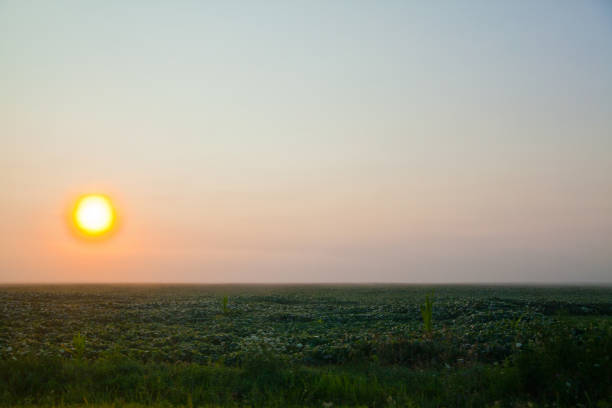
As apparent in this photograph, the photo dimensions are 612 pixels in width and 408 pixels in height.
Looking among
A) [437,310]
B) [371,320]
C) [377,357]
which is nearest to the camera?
[377,357]

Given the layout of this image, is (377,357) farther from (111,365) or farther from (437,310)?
(437,310)

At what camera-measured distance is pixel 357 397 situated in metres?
11.3

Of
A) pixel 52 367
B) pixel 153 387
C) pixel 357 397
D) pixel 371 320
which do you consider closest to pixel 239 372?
pixel 153 387

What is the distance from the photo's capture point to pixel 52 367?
528 inches

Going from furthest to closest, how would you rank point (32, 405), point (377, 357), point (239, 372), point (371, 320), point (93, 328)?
point (371, 320) → point (93, 328) → point (377, 357) → point (239, 372) → point (32, 405)

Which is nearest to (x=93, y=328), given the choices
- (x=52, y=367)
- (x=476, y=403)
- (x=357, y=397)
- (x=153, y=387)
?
(x=52, y=367)

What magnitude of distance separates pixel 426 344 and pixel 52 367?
13.3m

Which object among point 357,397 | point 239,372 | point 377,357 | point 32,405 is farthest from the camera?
point 377,357

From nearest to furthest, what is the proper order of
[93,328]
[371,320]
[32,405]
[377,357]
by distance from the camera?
[32,405] → [377,357] → [93,328] → [371,320]

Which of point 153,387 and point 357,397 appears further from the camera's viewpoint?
point 153,387

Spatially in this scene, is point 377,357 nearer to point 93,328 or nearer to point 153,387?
point 153,387

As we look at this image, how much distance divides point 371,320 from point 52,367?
829 inches

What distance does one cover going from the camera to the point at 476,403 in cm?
1068

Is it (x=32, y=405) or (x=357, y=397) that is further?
(x=357, y=397)
